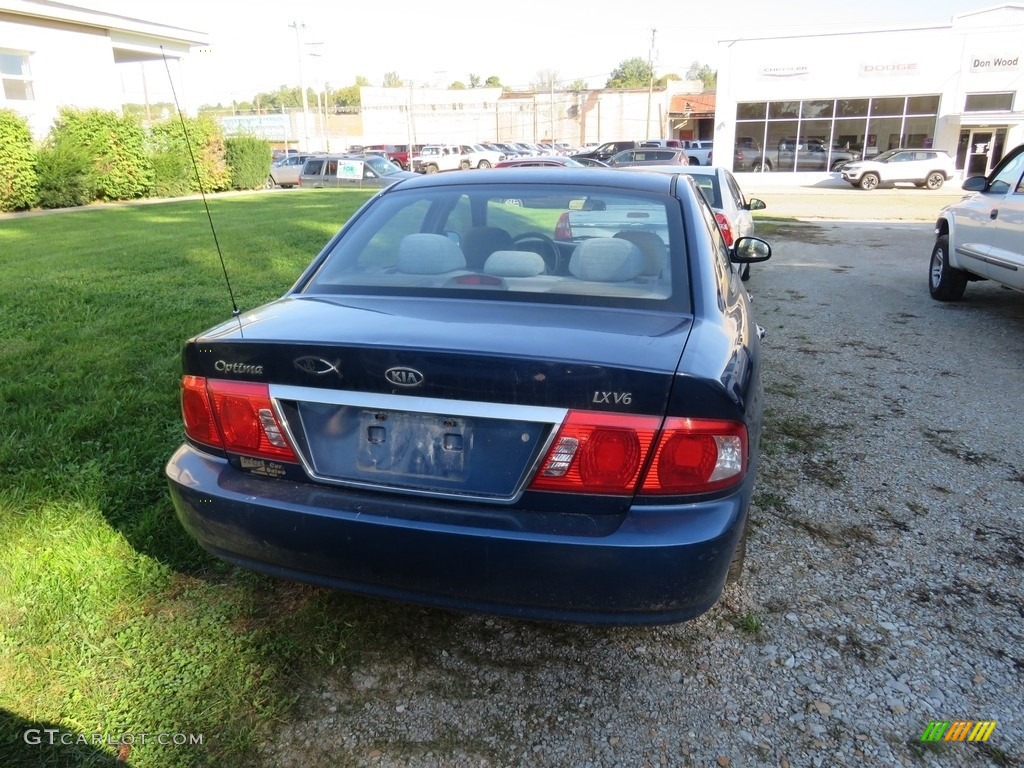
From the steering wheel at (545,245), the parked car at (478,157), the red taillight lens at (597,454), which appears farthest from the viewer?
the parked car at (478,157)

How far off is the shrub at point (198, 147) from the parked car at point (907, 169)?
2371 centimetres

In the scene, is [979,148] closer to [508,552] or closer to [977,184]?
[977,184]

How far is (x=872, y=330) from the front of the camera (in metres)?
6.81

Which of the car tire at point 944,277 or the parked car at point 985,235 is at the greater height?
the parked car at point 985,235

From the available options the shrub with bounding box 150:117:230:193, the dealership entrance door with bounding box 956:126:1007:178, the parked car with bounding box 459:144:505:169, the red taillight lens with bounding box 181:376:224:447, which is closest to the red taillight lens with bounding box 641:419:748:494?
the red taillight lens with bounding box 181:376:224:447

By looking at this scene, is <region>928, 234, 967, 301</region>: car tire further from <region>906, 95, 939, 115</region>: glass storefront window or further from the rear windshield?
<region>906, 95, 939, 115</region>: glass storefront window

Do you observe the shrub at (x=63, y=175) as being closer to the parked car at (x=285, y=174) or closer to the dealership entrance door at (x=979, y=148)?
the parked car at (x=285, y=174)

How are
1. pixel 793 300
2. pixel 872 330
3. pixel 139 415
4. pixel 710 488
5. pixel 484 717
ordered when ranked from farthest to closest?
pixel 793 300 < pixel 872 330 < pixel 139 415 < pixel 484 717 < pixel 710 488

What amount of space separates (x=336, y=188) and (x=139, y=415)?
2304 cm

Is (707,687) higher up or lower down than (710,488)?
lower down

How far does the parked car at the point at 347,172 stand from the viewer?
25703 millimetres

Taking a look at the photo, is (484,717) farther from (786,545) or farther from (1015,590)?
(1015,590)

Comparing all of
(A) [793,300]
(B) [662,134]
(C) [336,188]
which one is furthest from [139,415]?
(B) [662,134]

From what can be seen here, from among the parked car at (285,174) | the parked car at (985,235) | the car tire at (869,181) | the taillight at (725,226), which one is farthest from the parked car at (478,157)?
the parked car at (985,235)
